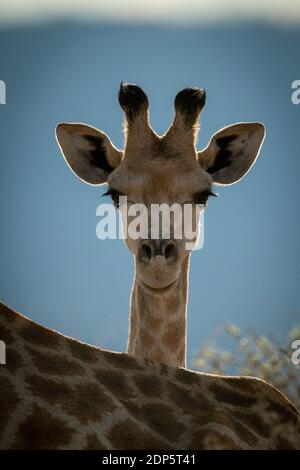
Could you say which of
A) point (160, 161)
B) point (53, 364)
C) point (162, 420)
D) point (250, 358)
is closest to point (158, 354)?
point (160, 161)

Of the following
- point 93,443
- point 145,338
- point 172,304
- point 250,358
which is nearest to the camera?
point 93,443

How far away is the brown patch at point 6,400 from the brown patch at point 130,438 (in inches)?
19.9

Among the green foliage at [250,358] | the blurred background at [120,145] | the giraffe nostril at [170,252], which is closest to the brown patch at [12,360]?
the giraffe nostril at [170,252]

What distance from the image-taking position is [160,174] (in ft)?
38.8

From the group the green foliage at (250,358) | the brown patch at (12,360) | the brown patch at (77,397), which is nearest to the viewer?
the brown patch at (77,397)

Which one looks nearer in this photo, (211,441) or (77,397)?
(211,441)

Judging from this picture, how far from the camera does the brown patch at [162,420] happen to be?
23.4 feet

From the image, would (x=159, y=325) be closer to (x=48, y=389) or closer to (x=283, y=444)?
(x=283, y=444)

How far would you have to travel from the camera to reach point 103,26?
176 metres

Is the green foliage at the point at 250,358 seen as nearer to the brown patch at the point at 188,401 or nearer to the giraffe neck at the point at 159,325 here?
the giraffe neck at the point at 159,325

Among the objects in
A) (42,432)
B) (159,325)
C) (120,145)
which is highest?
(120,145)

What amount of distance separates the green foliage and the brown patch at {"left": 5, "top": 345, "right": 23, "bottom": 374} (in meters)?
5.11

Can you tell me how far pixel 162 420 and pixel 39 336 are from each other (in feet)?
2.95
